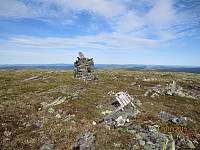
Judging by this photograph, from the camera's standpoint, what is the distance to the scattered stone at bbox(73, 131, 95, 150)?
8.72 m

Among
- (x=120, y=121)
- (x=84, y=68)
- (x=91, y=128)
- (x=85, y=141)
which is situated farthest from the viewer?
(x=84, y=68)

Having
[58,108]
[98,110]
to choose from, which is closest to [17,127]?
[58,108]

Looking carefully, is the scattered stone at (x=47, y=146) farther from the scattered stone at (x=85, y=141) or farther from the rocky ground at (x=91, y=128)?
the scattered stone at (x=85, y=141)

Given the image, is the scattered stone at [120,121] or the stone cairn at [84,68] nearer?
the scattered stone at [120,121]

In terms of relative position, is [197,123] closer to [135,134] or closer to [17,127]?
[135,134]

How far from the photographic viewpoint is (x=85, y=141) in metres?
9.38

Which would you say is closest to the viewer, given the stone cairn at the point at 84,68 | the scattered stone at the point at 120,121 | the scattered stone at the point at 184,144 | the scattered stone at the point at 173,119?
the scattered stone at the point at 184,144

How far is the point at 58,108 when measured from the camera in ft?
53.9

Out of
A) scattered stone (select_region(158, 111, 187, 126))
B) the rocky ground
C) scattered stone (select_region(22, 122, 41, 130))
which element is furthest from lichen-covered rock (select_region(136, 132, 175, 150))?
scattered stone (select_region(22, 122, 41, 130))

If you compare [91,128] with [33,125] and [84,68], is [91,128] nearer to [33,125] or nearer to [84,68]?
[33,125]

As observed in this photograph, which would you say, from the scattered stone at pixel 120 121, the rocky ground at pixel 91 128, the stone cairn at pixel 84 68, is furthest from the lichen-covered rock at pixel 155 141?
the stone cairn at pixel 84 68

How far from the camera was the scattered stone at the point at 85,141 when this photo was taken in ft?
28.6
